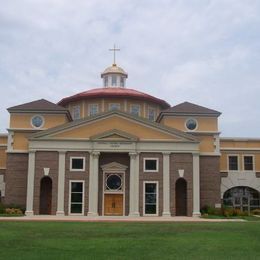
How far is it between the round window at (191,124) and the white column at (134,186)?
701cm

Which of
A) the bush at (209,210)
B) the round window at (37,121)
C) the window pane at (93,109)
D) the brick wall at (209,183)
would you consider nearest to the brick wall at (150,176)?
the bush at (209,210)

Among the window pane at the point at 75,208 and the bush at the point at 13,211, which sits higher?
the window pane at the point at 75,208

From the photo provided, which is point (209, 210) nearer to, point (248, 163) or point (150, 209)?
point (150, 209)

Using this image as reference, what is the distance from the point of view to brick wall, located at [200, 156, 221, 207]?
46188mm

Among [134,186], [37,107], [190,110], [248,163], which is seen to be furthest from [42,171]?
[248,163]

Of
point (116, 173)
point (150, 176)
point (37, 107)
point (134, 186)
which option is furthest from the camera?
point (37, 107)

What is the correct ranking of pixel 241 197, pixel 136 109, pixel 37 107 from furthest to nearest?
pixel 136 109 → pixel 241 197 → pixel 37 107

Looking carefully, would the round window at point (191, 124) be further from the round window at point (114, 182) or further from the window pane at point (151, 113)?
the round window at point (114, 182)

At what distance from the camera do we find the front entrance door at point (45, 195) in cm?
4423

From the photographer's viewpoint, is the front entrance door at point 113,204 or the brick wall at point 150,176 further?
the front entrance door at point 113,204

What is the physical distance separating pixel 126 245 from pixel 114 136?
86.4ft

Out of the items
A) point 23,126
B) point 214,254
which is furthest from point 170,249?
point 23,126

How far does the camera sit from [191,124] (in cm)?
4828

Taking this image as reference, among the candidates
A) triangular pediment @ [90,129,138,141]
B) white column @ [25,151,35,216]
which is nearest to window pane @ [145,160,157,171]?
triangular pediment @ [90,129,138,141]
